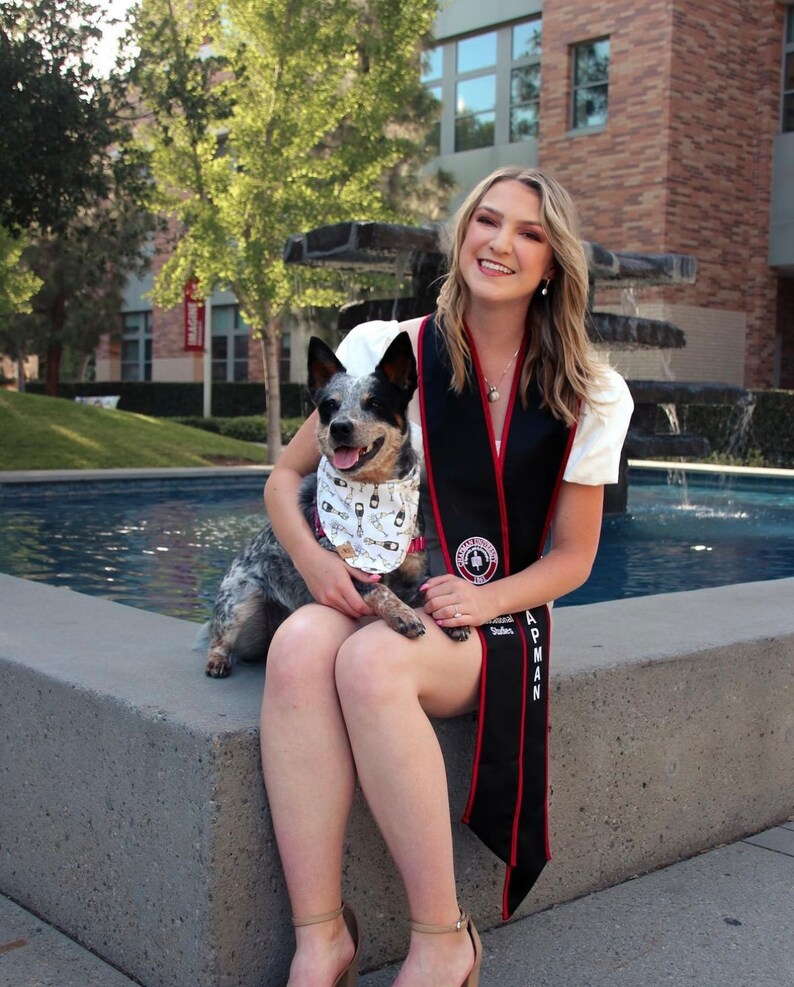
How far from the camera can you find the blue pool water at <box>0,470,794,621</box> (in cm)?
606

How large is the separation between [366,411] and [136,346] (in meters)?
33.8

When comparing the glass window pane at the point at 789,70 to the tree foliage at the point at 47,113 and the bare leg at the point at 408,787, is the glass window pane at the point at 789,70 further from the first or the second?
the bare leg at the point at 408,787

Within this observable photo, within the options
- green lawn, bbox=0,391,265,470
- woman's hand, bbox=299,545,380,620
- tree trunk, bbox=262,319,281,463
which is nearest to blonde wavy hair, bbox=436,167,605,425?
woman's hand, bbox=299,545,380,620

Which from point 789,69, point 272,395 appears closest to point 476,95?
point 789,69

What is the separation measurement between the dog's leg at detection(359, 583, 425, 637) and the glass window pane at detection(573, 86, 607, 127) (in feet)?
62.5

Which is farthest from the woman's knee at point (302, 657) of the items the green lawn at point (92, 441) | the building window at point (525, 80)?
the building window at point (525, 80)

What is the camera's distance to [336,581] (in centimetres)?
235

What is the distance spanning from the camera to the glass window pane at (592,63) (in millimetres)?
19750

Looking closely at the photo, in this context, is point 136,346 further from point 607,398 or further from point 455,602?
point 455,602

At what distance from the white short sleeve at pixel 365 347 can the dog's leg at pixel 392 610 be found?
609 millimetres

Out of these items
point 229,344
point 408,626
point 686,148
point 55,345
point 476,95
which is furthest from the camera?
point 229,344

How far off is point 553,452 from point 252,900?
3.94 feet

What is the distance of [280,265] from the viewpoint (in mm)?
14797

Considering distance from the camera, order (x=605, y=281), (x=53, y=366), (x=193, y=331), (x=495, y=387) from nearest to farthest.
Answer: (x=495, y=387)
(x=605, y=281)
(x=193, y=331)
(x=53, y=366)
